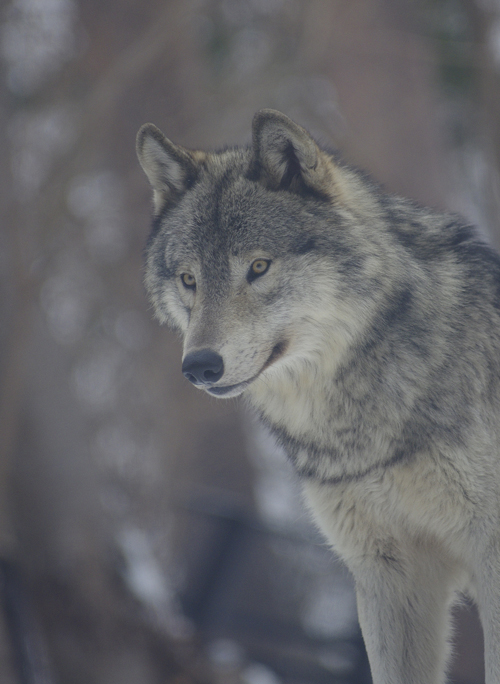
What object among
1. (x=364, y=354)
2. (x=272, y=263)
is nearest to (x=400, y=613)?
(x=364, y=354)

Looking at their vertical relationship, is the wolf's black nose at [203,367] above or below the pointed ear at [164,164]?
below

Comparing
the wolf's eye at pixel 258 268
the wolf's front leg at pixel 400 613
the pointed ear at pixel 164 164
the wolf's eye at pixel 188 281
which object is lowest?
the wolf's front leg at pixel 400 613

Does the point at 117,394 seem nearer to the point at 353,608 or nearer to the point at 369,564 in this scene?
the point at 353,608

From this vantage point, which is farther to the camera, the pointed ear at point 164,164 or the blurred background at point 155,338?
the blurred background at point 155,338

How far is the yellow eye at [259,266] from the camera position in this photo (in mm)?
2850

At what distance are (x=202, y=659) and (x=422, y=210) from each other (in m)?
3.98

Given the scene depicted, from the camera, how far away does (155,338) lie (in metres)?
11.6

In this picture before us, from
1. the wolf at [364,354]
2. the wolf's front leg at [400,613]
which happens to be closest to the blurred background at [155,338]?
the wolf's front leg at [400,613]

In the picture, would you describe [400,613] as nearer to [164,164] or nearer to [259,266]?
[259,266]

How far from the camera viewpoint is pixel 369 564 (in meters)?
3.07

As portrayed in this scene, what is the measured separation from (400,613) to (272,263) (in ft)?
5.27

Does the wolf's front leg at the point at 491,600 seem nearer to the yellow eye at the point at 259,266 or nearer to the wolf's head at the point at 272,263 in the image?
the wolf's head at the point at 272,263

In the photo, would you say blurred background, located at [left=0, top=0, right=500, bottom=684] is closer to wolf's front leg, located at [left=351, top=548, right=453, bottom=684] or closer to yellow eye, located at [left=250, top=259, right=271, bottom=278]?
wolf's front leg, located at [left=351, top=548, right=453, bottom=684]

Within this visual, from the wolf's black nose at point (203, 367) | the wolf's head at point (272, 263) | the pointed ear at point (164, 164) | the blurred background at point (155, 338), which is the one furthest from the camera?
the blurred background at point (155, 338)
